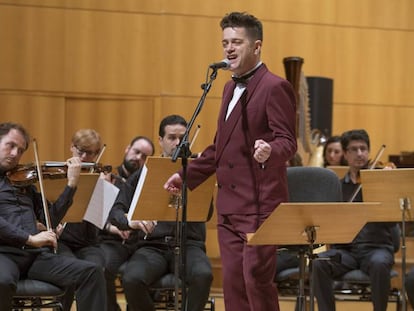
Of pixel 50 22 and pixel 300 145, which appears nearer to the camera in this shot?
pixel 300 145

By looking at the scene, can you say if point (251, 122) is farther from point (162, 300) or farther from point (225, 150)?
point (162, 300)

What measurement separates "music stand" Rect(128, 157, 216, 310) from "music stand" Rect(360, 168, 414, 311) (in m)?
0.91

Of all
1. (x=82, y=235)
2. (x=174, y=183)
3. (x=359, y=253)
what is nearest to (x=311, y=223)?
(x=174, y=183)

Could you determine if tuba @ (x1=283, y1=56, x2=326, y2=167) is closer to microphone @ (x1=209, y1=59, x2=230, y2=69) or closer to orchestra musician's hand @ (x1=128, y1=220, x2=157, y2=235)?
orchestra musician's hand @ (x1=128, y1=220, x2=157, y2=235)

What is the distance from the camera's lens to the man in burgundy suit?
3.63 meters

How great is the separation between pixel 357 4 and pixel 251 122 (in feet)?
16.8

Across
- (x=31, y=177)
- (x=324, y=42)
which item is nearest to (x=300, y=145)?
(x=324, y=42)

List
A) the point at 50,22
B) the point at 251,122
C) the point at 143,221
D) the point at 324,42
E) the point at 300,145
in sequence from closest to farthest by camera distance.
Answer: the point at 251,122
the point at 143,221
the point at 300,145
the point at 50,22
the point at 324,42

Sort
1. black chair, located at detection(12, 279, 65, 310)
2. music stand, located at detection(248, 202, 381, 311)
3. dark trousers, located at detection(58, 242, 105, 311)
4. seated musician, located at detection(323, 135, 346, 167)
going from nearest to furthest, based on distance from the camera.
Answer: music stand, located at detection(248, 202, 381, 311)
black chair, located at detection(12, 279, 65, 310)
dark trousers, located at detection(58, 242, 105, 311)
seated musician, located at detection(323, 135, 346, 167)

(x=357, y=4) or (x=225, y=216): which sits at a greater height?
(x=357, y=4)

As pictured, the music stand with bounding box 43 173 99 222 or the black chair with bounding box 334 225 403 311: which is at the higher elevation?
the music stand with bounding box 43 173 99 222

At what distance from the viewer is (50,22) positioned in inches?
304

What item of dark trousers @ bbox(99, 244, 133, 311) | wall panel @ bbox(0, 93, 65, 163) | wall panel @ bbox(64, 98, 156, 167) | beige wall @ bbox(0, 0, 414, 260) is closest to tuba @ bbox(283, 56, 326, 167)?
beige wall @ bbox(0, 0, 414, 260)

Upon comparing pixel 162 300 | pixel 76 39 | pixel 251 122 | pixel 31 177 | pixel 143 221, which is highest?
pixel 76 39
